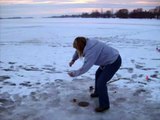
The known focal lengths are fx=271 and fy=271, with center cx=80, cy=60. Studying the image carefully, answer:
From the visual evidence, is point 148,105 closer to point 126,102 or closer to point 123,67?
point 126,102

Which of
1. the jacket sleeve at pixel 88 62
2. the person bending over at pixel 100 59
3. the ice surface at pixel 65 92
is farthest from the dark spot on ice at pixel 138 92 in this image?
the jacket sleeve at pixel 88 62

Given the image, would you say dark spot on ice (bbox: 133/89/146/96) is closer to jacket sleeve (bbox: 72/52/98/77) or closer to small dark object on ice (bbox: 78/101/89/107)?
small dark object on ice (bbox: 78/101/89/107)

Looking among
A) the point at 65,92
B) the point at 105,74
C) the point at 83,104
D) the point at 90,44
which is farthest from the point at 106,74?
the point at 65,92

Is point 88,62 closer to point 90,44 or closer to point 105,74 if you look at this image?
point 90,44

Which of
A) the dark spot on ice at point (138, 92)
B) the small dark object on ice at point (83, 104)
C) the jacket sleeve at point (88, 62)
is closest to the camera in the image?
the jacket sleeve at point (88, 62)

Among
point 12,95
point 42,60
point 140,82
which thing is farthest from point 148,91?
point 42,60

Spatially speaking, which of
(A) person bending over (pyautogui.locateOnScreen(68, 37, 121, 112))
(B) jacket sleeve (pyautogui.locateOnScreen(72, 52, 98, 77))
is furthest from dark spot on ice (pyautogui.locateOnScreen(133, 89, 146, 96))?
(B) jacket sleeve (pyautogui.locateOnScreen(72, 52, 98, 77))

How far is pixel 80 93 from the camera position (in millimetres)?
6199

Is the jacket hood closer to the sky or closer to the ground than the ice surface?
closer to the sky

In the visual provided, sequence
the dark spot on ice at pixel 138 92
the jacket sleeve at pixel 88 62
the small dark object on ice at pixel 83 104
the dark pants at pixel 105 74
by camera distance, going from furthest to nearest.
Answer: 1. the dark spot on ice at pixel 138 92
2. the small dark object on ice at pixel 83 104
3. the dark pants at pixel 105 74
4. the jacket sleeve at pixel 88 62

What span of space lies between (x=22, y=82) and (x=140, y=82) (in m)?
3.06

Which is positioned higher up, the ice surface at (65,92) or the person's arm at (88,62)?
the person's arm at (88,62)

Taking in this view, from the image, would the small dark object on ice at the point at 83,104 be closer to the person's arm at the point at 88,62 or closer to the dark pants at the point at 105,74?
the dark pants at the point at 105,74

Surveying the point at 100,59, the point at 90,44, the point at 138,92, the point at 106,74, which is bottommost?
the point at 138,92
